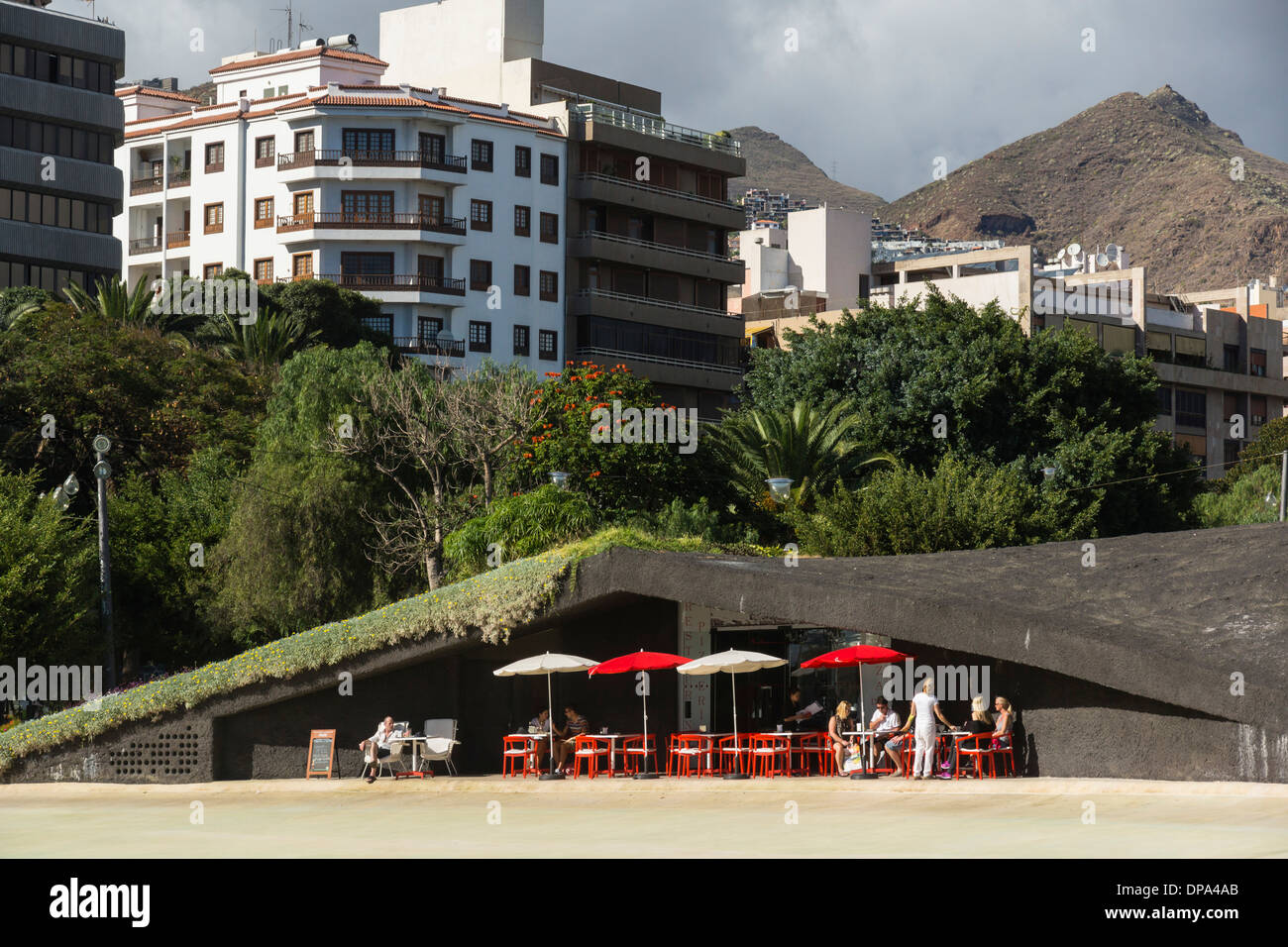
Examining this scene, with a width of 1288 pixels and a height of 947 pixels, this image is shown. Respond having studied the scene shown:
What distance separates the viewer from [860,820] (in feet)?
67.8

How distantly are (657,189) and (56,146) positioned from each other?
30736mm

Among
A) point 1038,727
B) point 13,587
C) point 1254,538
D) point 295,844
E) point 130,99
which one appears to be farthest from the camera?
point 130,99

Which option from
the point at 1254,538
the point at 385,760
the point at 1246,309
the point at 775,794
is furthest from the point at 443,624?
the point at 1246,309

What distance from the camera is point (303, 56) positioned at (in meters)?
99.1

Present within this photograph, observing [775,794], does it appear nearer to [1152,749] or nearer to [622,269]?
[1152,749]

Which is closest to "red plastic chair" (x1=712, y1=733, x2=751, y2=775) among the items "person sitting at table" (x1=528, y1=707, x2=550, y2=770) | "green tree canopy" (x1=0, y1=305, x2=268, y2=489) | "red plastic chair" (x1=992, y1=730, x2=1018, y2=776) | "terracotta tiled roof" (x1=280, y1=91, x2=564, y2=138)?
"person sitting at table" (x1=528, y1=707, x2=550, y2=770)

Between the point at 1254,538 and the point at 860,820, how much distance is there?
11608mm

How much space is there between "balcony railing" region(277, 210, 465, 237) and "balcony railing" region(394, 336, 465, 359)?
544 centimetres

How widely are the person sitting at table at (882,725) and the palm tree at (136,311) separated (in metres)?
37.4

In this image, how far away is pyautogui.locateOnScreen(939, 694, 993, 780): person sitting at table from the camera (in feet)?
83.3

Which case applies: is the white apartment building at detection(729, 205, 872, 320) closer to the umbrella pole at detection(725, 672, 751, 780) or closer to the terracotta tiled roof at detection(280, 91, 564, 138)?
the terracotta tiled roof at detection(280, 91, 564, 138)

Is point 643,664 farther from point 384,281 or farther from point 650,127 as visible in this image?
point 650,127

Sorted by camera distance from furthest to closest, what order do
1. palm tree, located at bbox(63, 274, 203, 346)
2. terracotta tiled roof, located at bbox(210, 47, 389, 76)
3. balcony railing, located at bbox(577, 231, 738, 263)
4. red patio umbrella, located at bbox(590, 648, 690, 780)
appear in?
terracotta tiled roof, located at bbox(210, 47, 389, 76) → balcony railing, located at bbox(577, 231, 738, 263) → palm tree, located at bbox(63, 274, 203, 346) → red patio umbrella, located at bbox(590, 648, 690, 780)

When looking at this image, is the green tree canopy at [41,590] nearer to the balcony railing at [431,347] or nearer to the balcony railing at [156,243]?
the balcony railing at [431,347]
